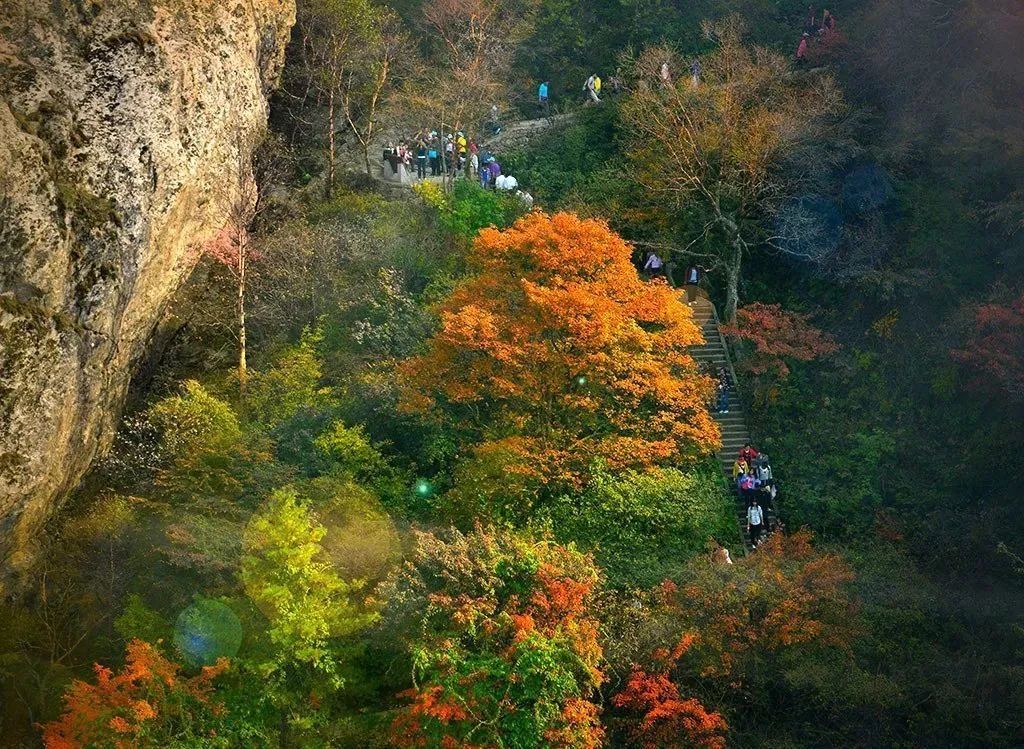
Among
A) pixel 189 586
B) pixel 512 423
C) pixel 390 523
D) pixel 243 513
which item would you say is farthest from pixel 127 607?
pixel 512 423

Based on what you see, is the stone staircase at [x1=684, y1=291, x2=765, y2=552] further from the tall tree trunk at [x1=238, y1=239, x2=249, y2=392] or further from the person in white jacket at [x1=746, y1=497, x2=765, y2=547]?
the tall tree trunk at [x1=238, y1=239, x2=249, y2=392]

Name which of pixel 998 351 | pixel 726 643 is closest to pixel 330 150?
pixel 998 351

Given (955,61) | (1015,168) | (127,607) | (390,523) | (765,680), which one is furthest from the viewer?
(955,61)

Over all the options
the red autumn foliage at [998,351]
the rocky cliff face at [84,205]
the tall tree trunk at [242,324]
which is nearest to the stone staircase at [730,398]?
the red autumn foliage at [998,351]

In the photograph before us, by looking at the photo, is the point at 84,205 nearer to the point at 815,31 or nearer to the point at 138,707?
the point at 138,707

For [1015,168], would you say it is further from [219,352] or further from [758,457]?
[219,352]

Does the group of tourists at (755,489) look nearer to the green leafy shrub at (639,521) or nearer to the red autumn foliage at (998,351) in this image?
the green leafy shrub at (639,521)
